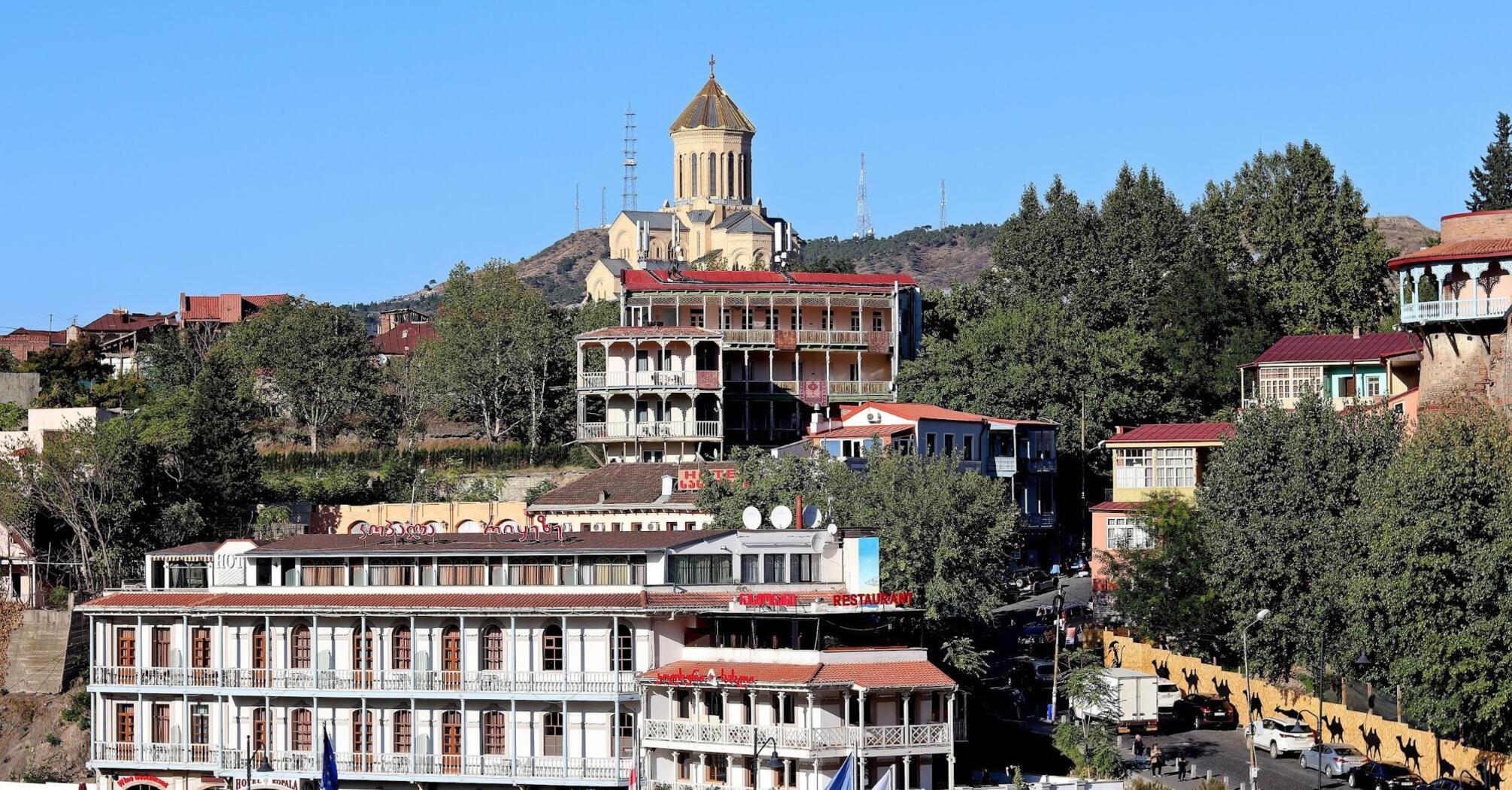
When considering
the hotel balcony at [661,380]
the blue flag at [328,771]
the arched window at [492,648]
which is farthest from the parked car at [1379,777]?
the hotel balcony at [661,380]

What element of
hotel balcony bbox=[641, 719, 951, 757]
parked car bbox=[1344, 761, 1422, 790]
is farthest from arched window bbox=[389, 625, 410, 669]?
parked car bbox=[1344, 761, 1422, 790]

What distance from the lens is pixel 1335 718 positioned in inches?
2884

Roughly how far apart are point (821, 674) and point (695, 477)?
35.5 metres

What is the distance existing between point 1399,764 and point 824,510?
23202 mm

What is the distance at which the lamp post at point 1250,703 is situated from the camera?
66562 mm

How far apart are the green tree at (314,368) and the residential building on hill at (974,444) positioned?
3158cm

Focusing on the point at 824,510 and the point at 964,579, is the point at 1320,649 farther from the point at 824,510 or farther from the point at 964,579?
the point at 824,510

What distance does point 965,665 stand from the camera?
2938 inches

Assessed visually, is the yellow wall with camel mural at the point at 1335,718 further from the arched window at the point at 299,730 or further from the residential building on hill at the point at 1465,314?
the arched window at the point at 299,730

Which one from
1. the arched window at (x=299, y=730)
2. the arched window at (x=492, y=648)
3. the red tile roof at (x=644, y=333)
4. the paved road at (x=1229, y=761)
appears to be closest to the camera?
the paved road at (x=1229, y=761)

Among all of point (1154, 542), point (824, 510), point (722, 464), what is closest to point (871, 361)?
point (722, 464)

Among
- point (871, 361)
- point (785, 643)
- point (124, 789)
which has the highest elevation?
point (871, 361)

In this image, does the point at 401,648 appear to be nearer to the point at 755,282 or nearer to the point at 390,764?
the point at 390,764

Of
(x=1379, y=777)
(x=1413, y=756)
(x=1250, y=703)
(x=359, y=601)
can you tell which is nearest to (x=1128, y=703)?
(x=1250, y=703)
